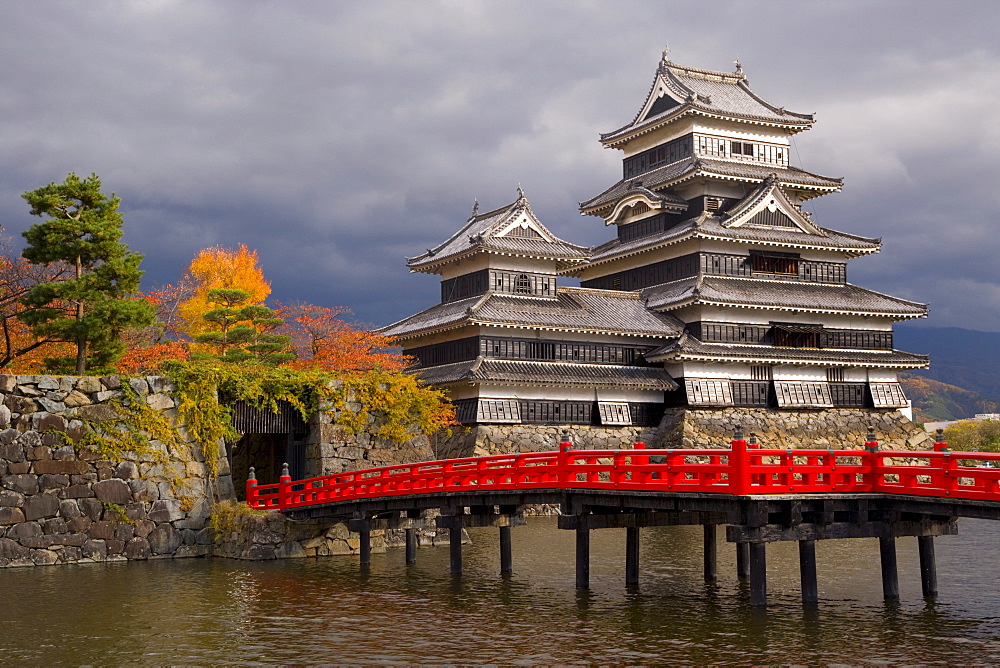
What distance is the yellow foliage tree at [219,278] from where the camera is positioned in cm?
6297

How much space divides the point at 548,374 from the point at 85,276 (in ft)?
79.3

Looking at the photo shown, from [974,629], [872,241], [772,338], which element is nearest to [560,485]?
[974,629]

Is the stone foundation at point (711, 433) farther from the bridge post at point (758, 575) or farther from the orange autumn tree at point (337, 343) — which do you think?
the bridge post at point (758, 575)

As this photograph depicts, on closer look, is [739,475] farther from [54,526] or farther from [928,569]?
[54,526]

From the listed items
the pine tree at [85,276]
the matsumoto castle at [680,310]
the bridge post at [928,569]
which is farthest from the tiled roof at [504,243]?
the bridge post at [928,569]

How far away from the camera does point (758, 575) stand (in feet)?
76.1

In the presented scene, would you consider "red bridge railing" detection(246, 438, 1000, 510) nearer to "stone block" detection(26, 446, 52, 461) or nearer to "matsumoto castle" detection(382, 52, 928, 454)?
"stone block" detection(26, 446, 52, 461)

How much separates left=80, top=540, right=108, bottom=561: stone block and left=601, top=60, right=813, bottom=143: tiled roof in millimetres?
41478

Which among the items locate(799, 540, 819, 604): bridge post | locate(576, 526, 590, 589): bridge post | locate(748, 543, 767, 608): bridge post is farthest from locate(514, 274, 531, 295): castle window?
locate(748, 543, 767, 608): bridge post

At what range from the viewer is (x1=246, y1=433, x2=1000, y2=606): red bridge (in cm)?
2247

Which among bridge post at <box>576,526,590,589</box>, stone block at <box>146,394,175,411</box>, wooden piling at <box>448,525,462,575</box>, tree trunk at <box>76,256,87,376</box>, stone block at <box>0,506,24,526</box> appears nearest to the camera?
bridge post at <box>576,526,590,589</box>

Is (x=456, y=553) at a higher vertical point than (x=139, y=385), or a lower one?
lower

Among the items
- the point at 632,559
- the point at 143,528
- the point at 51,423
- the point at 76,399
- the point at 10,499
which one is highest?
the point at 76,399

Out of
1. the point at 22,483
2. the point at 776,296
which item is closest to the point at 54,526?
the point at 22,483
